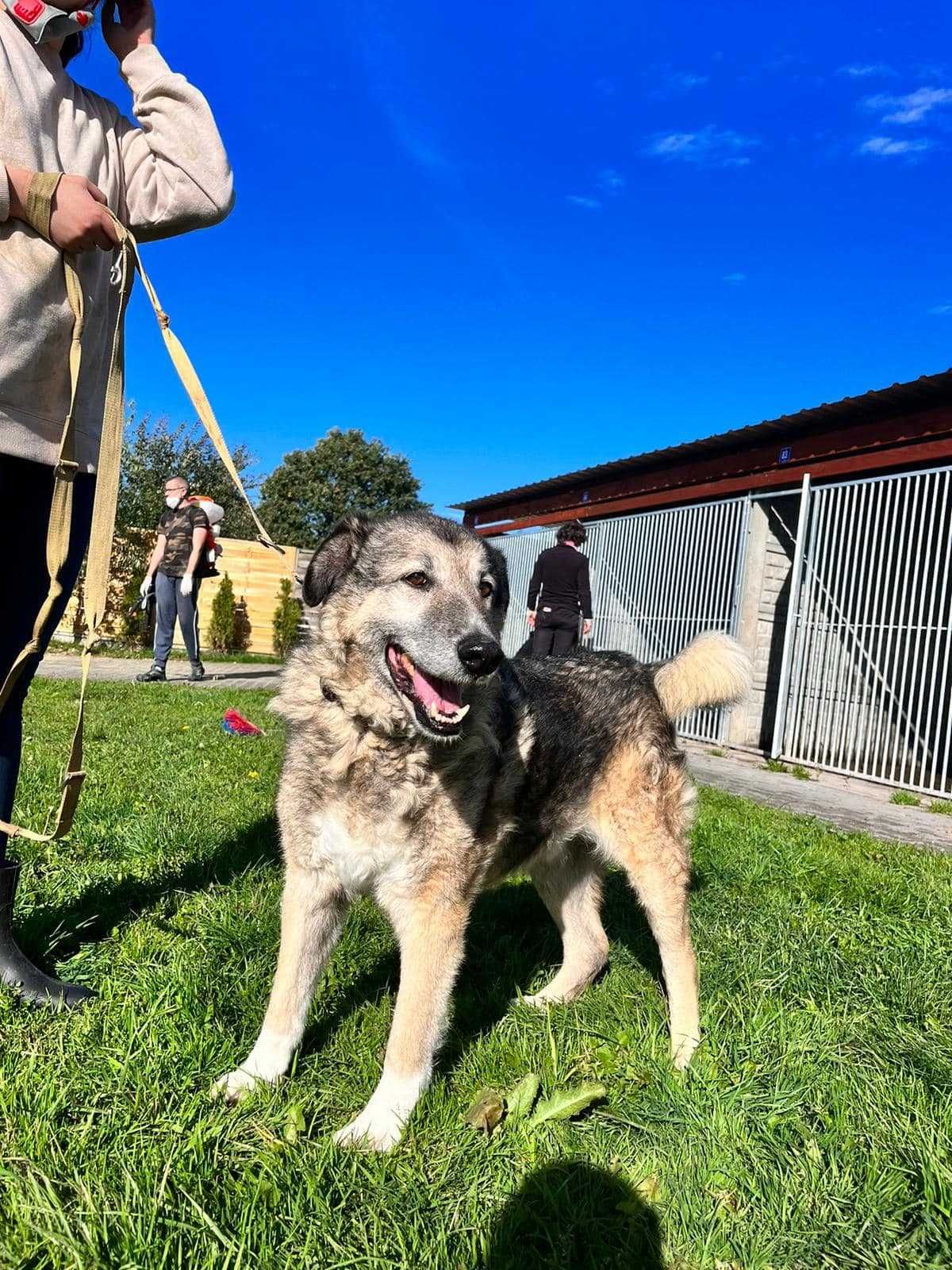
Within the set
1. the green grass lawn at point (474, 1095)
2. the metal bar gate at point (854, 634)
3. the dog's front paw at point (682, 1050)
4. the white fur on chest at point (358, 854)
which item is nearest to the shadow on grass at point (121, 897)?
the green grass lawn at point (474, 1095)

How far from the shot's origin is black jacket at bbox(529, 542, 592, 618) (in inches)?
388

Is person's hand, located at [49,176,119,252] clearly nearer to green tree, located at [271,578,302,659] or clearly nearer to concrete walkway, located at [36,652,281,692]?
concrete walkway, located at [36,652,281,692]

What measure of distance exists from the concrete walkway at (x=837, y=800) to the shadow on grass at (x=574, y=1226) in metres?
4.59

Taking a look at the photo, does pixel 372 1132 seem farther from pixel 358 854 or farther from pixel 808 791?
pixel 808 791

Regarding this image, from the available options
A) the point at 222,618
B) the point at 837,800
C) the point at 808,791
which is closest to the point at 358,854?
the point at 837,800

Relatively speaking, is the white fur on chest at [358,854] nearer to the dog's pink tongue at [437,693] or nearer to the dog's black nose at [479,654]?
the dog's pink tongue at [437,693]

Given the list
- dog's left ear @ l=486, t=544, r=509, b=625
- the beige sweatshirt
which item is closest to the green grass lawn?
dog's left ear @ l=486, t=544, r=509, b=625

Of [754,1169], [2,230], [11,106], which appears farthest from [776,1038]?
[11,106]

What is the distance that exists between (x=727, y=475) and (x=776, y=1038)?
38.7ft

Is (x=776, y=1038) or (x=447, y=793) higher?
(x=447, y=793)

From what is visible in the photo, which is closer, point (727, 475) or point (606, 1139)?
point (606, 1139)

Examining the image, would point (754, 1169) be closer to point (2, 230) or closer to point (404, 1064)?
point (404, 1064)

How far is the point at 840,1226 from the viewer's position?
5.78 feet

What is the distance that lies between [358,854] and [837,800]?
21.9 feet
